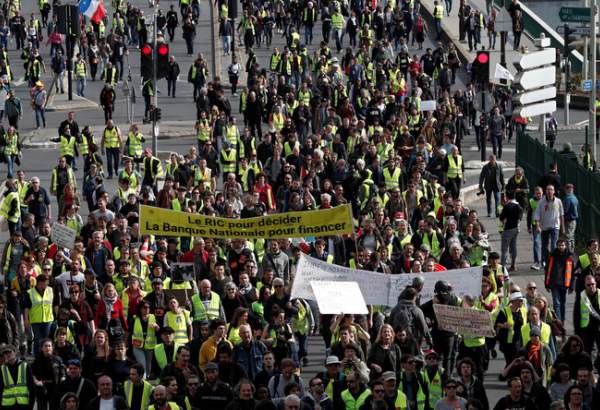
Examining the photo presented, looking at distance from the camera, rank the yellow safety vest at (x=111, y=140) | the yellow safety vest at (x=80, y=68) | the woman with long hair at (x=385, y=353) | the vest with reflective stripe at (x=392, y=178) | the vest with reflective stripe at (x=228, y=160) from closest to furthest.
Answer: the woman with long hair at (x=385, y=353) → the vest with reflective stripe at (x=392, y=178) → the vest with reflective stripe at (x=228, y=160) → the yellow safety vest at (x=111, y=140) → the yellow safety vest at (x=80, y=68)

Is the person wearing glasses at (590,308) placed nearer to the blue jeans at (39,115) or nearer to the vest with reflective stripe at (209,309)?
the vest with reflective stripe at (209,309)

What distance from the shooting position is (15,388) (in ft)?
65.6

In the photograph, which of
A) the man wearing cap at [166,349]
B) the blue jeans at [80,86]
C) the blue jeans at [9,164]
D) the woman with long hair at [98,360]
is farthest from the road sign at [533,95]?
the blue jeans at [80,86]

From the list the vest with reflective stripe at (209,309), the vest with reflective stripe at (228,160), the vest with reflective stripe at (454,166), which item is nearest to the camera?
the vest with reflective stripe at (209,309)

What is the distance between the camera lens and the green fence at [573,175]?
105 feet

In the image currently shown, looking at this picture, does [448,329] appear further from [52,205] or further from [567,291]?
[52,205]

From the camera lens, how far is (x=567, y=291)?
26.6m

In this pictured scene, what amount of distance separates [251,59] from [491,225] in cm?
1685

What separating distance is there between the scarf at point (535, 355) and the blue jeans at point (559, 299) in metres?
4.85

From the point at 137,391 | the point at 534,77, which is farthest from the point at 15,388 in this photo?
the point at 534,77

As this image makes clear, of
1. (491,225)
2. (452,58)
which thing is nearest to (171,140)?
(452,58)

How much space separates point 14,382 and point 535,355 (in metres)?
5.47

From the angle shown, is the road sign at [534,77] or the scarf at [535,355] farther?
the road sign at [534,77]

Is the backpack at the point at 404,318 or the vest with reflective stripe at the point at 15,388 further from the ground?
the backpack at the point at 404,318
